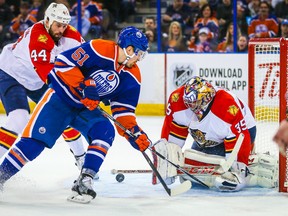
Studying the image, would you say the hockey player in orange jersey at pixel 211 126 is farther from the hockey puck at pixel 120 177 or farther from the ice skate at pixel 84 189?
the ice skate at pixel 84 189

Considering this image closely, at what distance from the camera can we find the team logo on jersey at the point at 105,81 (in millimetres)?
3902

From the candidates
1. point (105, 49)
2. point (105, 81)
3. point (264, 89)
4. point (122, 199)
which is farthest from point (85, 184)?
point (264, 89)

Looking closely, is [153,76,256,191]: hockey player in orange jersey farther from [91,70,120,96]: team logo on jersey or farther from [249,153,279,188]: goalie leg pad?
[91,70,120,96]: team logo on jersey

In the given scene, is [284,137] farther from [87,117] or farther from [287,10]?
[287,10]

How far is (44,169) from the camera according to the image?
512cm

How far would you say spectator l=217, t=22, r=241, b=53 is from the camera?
26.7 feet

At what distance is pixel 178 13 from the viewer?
855 cm

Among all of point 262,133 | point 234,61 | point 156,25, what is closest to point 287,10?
point 234,61

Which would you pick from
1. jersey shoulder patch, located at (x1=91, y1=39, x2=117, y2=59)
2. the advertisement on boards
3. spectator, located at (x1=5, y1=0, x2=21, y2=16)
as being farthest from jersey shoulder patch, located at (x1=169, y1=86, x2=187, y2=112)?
spectator, located at (x1=5, y1=0, x2=21, y2=16)

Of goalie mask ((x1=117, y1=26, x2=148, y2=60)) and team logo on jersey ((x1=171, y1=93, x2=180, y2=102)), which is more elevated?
goalie mask ((x1=117, y1=26, x2=148, y2=60))

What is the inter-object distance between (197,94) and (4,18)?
5.52 metres

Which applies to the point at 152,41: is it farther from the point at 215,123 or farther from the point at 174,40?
the point at 215,123

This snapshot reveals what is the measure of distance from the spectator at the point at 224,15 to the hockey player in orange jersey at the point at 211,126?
12.8ft

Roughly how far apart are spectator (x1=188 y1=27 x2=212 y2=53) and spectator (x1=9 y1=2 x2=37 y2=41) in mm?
1911
